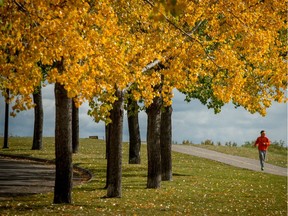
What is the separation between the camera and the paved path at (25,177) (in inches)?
789

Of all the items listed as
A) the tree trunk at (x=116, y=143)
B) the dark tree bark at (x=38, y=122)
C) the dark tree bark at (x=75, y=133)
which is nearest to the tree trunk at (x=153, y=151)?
the tree trunk at (x=116, y=143)

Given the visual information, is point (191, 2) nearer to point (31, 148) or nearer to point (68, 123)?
point (68, 123)

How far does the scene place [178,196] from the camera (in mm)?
19141

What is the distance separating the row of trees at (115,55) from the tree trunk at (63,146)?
31 millimetres

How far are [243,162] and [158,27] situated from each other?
21.7 metres

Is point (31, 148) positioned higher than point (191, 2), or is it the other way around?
point (191, 2)

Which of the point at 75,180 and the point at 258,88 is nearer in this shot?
the point at 258,88

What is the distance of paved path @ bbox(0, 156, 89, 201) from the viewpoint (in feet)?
65.7

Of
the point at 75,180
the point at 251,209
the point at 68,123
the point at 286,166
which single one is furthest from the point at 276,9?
the point at 286,166

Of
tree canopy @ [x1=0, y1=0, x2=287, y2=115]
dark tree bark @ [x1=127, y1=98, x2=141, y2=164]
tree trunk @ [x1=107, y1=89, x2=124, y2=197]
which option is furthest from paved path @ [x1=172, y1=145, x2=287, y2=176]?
tree trunk @ [x1=107, y1=89, x2=124, y2=197]

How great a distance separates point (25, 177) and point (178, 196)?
27.8 feet

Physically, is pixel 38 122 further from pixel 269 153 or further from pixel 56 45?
pixel 56 45

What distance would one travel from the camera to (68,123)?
16.3 meters

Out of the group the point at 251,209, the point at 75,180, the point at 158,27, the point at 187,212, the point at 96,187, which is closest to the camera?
the point at 187,212
